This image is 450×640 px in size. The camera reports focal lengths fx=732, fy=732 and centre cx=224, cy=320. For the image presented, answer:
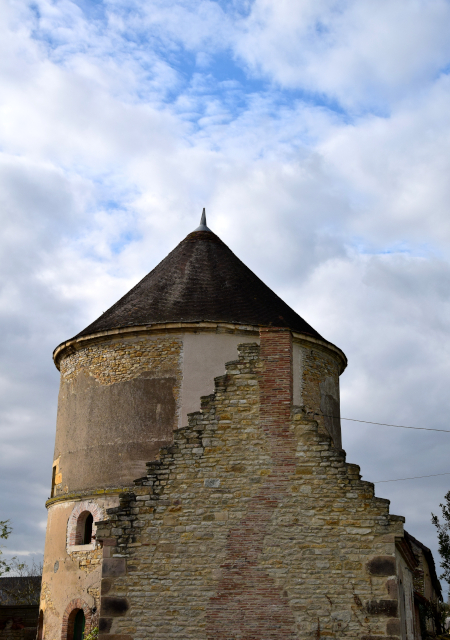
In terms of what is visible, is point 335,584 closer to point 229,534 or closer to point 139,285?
point 229,534

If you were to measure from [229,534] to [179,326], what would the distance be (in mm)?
6607

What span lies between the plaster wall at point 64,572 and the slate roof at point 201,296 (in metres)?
4.34

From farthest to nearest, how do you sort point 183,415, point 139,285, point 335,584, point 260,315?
point 139,285, point 260,315, point 183,415, point 335,584

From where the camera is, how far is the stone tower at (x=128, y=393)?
16.2 metres

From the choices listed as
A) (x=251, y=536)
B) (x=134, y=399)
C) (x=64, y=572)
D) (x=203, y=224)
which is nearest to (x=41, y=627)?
(x=64, y=572)

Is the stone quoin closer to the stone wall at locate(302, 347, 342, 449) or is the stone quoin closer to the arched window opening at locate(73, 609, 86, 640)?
the arched window opening at locate(73, 609, 86, 640)

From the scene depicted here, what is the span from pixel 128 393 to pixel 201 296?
10.1 ft

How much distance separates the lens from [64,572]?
648 inches

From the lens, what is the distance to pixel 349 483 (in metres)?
10.9

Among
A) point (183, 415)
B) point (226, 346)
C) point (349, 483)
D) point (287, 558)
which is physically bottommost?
point (287, 558)

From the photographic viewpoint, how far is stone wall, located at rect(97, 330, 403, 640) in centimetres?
1051

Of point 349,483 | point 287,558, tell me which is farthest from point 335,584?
point 349,483

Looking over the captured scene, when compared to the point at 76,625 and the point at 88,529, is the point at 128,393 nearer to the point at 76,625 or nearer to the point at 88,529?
the point at 88,529

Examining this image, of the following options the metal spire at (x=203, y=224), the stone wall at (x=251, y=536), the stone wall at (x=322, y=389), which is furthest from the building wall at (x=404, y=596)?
A: the metal spire at (x=203, y=224)
